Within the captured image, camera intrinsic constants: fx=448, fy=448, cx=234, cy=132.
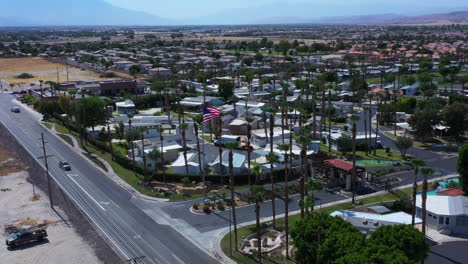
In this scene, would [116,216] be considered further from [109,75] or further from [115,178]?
[109,75]

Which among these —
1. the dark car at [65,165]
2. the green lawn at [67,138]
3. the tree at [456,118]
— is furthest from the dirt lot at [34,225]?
the tree at [456,118]

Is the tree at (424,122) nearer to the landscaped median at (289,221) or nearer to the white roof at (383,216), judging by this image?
the landscaped median at (289,221)

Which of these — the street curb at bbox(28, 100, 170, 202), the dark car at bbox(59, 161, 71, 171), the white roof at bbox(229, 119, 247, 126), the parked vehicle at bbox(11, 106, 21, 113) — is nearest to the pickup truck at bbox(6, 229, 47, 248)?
the street curb at bbox(28, 100, 170, 202)

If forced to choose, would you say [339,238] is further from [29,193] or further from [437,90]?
[437,90]

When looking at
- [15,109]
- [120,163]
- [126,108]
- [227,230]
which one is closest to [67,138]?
[120,163]

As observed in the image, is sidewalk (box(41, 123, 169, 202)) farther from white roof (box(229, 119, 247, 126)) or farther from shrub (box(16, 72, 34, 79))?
shrub (box(16, 72, 34, 79))

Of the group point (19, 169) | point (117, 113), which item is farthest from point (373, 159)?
point (117, 113)
